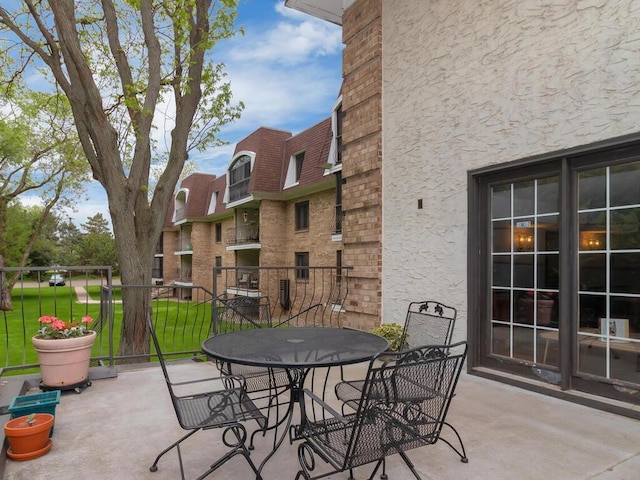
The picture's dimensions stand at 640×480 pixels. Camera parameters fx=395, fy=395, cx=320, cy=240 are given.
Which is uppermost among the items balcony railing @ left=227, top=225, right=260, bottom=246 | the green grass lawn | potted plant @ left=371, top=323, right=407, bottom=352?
balcony railing @ left=227, top=225, right=260, bottom=246

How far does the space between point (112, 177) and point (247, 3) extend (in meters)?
4.05

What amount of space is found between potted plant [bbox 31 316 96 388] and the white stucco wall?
363 centimetres

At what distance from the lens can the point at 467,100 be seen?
4344 mm

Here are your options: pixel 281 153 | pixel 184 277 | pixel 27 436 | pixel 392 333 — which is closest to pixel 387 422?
pixel 27 436

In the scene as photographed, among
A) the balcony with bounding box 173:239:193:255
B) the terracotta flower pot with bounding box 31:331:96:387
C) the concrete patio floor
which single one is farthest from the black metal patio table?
the balcony with bounding box 173:239:193:255

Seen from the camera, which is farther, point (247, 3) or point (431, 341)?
point (247, 3)

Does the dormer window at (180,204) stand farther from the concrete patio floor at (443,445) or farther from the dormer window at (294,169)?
the concrete patio floor at (443,445)

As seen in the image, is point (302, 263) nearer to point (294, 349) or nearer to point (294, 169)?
point (294, 169)

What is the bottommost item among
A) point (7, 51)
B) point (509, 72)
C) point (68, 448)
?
point (68, 448)

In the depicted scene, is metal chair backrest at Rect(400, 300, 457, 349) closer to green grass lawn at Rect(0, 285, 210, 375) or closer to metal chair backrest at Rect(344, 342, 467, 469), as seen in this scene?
metal chair backrest at Rect(344, 342, 467, 469)

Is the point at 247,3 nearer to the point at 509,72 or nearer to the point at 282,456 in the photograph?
the point at 509,72

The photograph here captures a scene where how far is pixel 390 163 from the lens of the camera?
17.7ft

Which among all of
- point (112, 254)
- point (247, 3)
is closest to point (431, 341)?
point (247, 3)

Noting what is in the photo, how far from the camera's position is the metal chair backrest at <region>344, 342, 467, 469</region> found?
6.00ft
